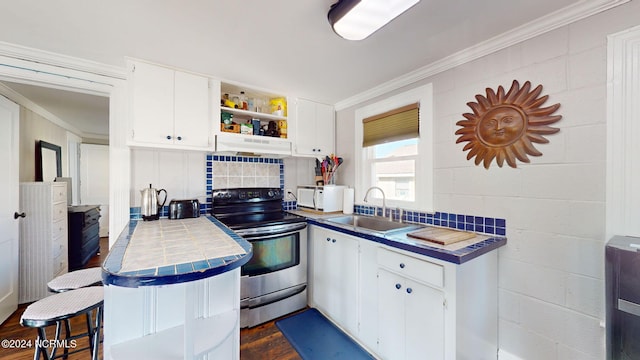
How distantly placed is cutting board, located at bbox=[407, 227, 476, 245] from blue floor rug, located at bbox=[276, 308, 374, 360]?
97cm

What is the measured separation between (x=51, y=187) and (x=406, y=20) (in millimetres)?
3705

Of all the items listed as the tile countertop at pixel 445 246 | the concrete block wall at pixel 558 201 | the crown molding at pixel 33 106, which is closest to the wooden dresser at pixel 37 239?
the crown molding at pixel 33 106

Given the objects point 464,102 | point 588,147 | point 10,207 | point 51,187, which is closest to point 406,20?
point 464,102

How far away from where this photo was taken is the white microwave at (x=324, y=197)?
2.64 m

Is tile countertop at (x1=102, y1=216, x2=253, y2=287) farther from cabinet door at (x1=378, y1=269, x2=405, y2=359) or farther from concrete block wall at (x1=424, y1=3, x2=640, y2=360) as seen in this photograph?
concrete block wall at (x1=424, y1=3, x2=640, y2=360)

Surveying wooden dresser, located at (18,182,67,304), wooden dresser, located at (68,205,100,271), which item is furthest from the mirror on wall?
wooden dresser, located at (18,182,67,304)

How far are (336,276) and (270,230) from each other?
696 mm

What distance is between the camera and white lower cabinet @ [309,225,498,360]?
1.30 m

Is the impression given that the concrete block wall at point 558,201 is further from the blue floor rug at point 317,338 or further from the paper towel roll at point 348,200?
the paper towel roll at point 348,200

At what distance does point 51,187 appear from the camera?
259 cm

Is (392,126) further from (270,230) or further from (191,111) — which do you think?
(191,111)

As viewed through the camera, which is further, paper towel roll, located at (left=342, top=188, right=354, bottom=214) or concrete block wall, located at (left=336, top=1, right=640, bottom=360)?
paper towel roll, located at (left=342, top=188, right=354, bottom=214)

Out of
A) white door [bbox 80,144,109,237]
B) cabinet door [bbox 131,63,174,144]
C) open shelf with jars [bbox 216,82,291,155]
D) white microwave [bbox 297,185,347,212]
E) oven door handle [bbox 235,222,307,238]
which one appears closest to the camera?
cabinet door [bbox 131,63,174,144]

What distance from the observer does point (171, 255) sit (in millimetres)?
1133
